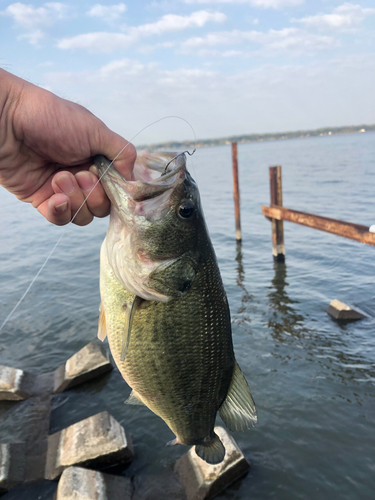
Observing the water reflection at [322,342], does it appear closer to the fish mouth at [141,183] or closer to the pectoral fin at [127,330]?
the pectoral fin at [127,330]

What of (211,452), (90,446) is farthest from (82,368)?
(211,452)

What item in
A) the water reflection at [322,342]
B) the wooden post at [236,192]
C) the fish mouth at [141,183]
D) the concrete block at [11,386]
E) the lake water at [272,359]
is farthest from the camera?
the wooden post at [236,192]

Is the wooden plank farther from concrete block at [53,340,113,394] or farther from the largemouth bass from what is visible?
the largemouth bass

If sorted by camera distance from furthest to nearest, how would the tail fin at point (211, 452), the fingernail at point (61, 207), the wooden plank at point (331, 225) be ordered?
the wooden plank at point (331, 225) < the tail fin at point (211, 452) < the fingernail at point (61, 207)

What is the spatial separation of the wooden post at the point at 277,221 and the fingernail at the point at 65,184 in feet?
33.3

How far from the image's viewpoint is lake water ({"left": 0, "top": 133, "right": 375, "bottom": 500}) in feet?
15.4

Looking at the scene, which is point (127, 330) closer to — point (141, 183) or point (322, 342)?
point (141, 183)

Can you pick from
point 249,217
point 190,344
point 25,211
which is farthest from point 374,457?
point 25,211

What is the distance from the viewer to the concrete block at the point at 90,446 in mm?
4449

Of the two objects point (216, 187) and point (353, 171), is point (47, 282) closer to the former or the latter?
point (216, 187)

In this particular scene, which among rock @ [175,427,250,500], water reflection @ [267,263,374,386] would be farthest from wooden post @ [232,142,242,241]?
rock @ [175,427,250,500]

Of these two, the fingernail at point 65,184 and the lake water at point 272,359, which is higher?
the fingernail at point 65,184

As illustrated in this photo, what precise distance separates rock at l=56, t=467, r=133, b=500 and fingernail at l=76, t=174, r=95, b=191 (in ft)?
10.4

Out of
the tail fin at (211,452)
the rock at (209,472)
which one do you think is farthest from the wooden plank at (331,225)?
the tail fin at (211,452)
